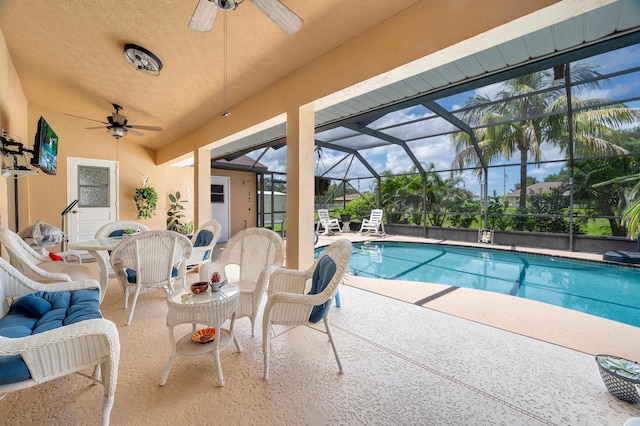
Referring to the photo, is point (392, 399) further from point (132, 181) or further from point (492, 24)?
point (132, 181)

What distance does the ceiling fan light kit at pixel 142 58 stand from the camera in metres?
2.94

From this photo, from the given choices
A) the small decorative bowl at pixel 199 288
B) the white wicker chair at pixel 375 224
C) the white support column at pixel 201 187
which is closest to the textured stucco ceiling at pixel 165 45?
the white support column at pixel 201 187

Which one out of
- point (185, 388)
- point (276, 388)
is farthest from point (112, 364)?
point (276, 388)

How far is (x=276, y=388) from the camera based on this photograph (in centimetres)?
179

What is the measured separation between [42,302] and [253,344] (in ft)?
5.25

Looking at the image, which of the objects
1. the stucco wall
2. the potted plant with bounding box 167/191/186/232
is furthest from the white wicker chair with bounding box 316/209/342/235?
the stucco wall

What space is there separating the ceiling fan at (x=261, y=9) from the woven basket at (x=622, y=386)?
118 inches

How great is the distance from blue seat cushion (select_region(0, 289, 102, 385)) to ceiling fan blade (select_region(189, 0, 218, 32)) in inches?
85.0

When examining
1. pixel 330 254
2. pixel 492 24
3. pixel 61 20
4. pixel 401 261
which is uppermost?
pixel 61 20

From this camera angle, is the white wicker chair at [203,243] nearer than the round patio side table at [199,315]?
No

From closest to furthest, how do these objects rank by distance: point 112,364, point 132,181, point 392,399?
point 112,364, point 392,399, point 132,181

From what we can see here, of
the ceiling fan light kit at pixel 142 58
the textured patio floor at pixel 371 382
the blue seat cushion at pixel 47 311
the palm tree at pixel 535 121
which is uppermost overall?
the palm tree at pixel 535 121

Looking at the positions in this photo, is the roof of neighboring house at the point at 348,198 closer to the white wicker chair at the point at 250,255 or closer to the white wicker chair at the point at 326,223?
the white wicker chair at the point at 326,223

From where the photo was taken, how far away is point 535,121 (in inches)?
299
